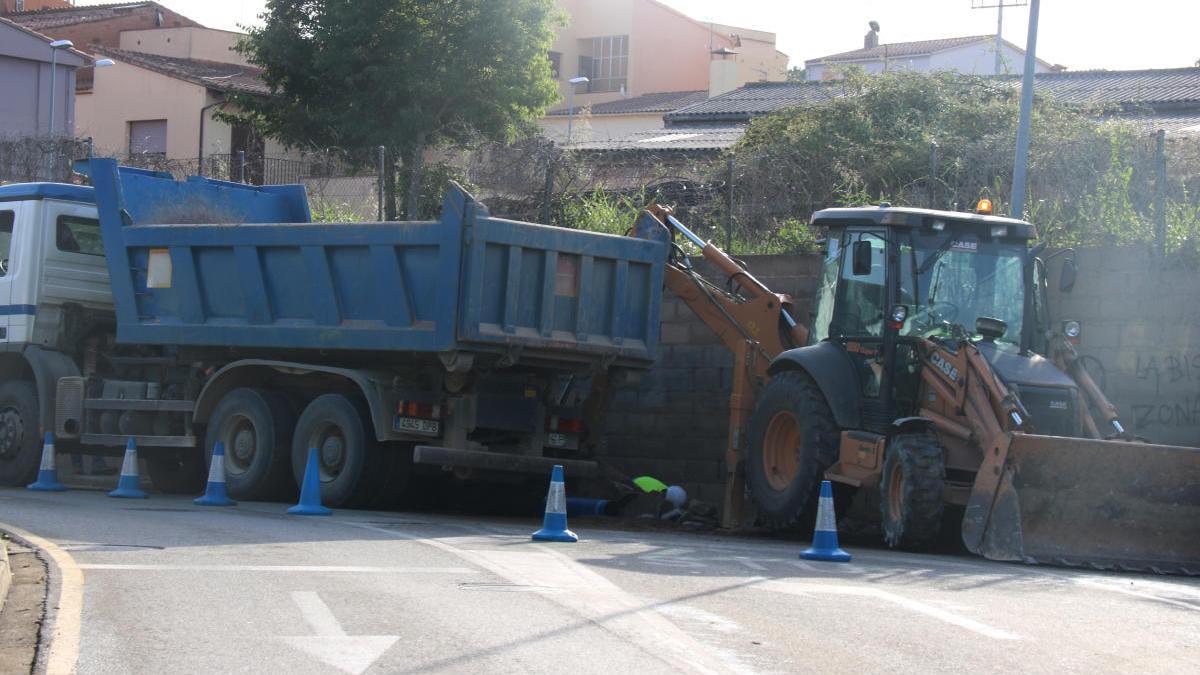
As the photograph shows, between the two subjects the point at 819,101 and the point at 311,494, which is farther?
the point at 819,101

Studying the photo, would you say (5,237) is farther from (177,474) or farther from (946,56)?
(946,56)

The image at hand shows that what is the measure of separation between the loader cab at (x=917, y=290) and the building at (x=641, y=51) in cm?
4871

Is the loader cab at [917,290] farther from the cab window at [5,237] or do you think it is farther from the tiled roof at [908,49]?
the tiled roof at [908,49]

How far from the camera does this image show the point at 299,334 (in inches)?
580

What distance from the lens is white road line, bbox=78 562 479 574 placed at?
969cm

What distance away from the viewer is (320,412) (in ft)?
47.9

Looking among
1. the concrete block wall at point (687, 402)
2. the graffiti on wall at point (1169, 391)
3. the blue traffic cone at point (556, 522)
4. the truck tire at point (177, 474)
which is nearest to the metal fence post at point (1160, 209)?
the graffiti on wall at point (1169, 391)

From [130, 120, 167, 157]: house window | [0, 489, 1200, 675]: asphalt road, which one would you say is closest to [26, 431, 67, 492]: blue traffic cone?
[0, 489, 1200, 675]: asphalt road

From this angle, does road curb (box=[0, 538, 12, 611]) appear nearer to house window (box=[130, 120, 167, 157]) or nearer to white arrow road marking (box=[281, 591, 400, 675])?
white arrow road marking (box=[281, 591, 400, 675])

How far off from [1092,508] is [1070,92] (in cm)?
2516

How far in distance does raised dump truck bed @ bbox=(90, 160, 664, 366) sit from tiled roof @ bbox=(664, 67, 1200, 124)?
1652 centimetres

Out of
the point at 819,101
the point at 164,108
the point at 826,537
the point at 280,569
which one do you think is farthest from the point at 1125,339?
the point at 164,108

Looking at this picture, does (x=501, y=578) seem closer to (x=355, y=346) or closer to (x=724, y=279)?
(x=355, y=346)

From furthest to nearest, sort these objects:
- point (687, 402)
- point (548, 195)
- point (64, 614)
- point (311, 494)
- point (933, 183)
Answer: point (548, 195) → point (933, 183) → point (687, 402) → point (311, 494) → point (64, 614)
